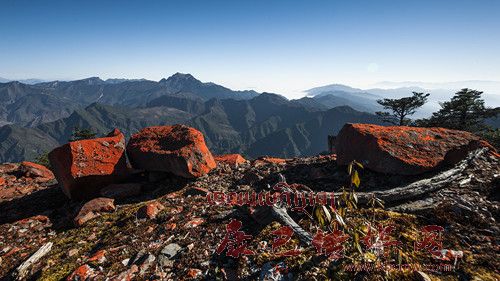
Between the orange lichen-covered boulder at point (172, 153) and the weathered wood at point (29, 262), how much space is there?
517cm

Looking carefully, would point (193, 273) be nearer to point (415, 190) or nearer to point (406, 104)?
point (415, 190)

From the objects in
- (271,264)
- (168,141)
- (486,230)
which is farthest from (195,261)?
(168,141)

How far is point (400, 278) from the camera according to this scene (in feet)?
14.4

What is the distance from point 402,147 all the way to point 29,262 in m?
12.3

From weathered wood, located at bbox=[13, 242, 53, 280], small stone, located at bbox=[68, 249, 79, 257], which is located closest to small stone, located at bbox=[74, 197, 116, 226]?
weathered wood, located at bbox=[13, 242, 53, 280]

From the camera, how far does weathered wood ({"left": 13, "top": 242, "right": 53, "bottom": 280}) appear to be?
20.8ft

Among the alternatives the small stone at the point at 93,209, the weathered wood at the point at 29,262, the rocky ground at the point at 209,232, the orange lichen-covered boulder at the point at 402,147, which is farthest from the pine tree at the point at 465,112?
the weathered wood at the point at 29,262

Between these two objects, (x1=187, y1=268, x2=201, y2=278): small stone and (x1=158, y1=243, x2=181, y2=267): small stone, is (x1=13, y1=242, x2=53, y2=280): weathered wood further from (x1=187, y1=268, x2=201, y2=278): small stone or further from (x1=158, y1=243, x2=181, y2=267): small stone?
(x1=187, y1=268, x2=201, y2=278): small stone

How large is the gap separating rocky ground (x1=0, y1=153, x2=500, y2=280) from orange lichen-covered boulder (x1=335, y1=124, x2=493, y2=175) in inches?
17.9

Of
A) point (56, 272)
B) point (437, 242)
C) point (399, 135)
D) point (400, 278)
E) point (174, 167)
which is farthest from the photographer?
point (174, 167)

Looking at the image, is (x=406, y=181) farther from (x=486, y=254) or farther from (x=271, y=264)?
(x=271, y=264)

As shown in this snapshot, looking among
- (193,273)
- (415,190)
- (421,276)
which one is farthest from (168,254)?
(415,190)

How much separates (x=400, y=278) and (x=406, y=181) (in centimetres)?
534

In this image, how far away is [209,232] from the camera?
6996 millimetres
